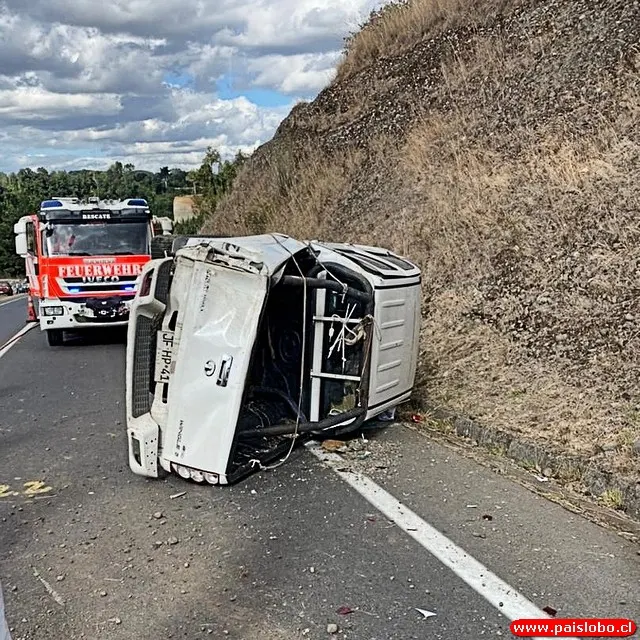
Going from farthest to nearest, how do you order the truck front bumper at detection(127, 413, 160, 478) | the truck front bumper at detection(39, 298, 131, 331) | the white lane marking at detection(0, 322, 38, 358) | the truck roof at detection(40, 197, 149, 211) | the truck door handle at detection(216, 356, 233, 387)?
1. the white lane marking at detection(0, 322, 38, 358)
2. the truck roof at detection(40, 197, 149, 211)
3. the truck front bumper at detection(39, 298, 131, 331)
4. the truck front bumper at detection(127, 413, 160, 478)
5. the truck door handle at detection(216, 356, 233, 387)

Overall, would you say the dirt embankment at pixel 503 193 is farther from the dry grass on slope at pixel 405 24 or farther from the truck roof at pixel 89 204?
the truck roof at pixel 89 204

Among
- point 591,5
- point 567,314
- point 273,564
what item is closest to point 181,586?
point 273,564

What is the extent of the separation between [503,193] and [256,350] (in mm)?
6351

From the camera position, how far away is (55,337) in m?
13.2

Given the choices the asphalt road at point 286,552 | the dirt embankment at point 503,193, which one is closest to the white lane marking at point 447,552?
the asphalt road at point 286,552

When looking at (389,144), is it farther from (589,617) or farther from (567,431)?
(589,617)

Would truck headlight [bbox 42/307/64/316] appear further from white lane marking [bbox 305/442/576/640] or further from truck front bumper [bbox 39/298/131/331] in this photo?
white lane marking [bbox 305/442/576/640]

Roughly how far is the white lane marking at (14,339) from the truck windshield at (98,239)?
2.02 m

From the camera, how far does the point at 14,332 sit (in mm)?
17016

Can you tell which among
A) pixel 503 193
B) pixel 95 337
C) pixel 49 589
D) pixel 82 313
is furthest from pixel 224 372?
pixel 95 337

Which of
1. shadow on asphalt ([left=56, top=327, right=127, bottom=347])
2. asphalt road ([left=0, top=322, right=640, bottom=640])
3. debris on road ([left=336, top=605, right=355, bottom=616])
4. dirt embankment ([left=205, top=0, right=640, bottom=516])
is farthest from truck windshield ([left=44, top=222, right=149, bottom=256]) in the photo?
debris on road ([left=336, top=605, right=355, bottom=616])

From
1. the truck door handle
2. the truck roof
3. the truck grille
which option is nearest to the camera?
the truck door handle

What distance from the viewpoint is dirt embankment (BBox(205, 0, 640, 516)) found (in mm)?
6820

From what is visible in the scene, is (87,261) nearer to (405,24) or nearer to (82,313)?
(82,313)
